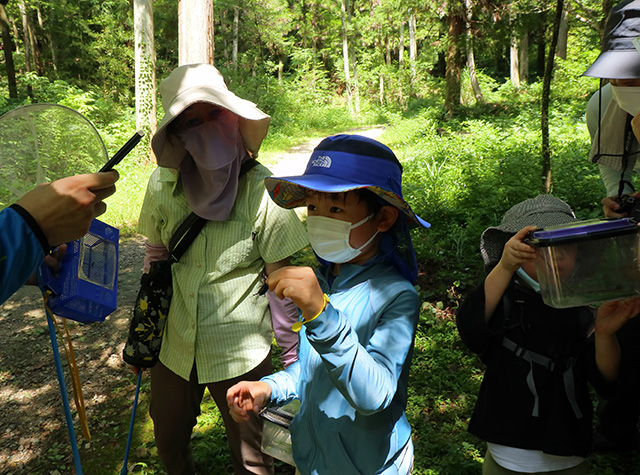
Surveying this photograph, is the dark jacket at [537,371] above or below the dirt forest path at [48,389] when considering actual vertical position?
above

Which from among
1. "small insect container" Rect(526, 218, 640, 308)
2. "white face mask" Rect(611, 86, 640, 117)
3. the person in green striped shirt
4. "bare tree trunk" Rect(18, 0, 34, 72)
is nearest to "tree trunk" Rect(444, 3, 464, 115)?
"white face mask" Rect(611, 86, 640, 117)

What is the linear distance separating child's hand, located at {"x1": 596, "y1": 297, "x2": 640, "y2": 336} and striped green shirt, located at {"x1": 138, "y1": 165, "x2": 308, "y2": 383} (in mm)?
1209

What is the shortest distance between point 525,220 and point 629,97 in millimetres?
906

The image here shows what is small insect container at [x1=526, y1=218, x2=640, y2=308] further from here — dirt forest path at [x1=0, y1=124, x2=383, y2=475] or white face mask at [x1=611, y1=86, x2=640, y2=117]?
dirt forest path at [x1=0, y1=124, x2=383, y2=475]

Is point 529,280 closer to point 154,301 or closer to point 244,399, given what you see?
point 244,399

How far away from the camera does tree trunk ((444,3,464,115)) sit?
12.6m

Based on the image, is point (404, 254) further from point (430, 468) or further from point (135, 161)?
point (135, 161)

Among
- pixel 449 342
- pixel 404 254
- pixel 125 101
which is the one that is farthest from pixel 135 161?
pixel 125 101

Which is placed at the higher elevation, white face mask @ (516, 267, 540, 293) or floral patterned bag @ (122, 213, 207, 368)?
white face mask @ (516, 267, 540, 293)

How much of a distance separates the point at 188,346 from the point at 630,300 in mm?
1737

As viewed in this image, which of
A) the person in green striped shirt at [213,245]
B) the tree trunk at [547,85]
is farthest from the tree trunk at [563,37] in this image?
the person in green striped shirt at [213,245]

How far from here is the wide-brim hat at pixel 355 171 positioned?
1.52m

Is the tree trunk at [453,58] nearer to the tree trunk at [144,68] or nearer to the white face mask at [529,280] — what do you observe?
the tree trunk at [144,68]

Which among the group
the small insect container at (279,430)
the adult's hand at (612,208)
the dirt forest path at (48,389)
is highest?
the adult's hand at (612,208)
